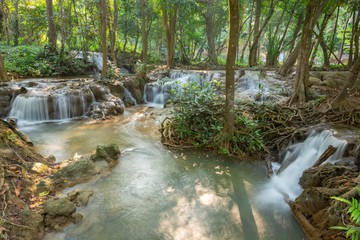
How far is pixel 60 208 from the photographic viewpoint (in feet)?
10.7

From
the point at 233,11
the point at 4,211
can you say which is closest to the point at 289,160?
the point at 233,11

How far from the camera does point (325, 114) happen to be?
564cm

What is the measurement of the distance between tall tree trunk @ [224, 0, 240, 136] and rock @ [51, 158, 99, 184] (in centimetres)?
333

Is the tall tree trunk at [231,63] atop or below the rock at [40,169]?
atop

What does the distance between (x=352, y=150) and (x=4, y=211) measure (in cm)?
579

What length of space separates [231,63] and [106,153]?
3698 mm

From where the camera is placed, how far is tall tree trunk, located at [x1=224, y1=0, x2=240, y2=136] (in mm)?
4262

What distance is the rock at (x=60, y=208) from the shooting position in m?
3.21

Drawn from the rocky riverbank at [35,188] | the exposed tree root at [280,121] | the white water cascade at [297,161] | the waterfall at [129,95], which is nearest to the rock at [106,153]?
the rocky riverbank at [35,188]

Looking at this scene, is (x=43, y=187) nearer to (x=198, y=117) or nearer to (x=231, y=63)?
(x=198, y=117)

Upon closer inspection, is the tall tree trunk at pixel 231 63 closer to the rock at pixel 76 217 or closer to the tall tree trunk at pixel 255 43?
the rock at pixel 76 217

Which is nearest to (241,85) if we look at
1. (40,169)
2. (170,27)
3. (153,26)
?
(170,27)

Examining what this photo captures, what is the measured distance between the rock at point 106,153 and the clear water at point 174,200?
243mm

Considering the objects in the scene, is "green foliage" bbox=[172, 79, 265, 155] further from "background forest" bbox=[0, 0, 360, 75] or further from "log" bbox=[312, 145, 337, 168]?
"background forest" bbox=[0, 0, 360, 75]
